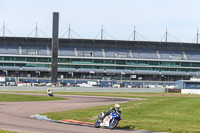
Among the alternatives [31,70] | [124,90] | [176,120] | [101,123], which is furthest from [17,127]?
[31,70]

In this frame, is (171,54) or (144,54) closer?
(144,54)

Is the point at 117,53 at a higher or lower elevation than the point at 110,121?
higher

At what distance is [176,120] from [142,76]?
11061 cm

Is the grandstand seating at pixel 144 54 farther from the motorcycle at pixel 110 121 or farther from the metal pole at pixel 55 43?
the motorcycle at pixel 110 121

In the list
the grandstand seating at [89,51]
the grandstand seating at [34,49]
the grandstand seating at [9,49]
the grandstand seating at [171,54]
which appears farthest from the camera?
the grandstand seating at [171,54]

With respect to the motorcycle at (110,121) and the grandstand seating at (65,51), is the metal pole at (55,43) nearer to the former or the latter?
the grandstand seating at (65,51)

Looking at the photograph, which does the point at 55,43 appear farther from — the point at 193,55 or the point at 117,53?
the point at 193,55

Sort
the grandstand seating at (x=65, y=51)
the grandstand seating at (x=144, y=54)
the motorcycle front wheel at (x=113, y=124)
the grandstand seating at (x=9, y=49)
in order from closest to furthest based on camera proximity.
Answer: the motorcycle front wheel at (x=113, y=124)
the grandstand seating at (x=9, y=49)
the grandstand seating at (x=65, y=51)
the grandstand seating at (x=144, y=54)

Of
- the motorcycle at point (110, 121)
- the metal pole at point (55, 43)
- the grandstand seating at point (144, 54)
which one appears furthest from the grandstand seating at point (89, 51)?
the motorcycle at point (110, 121)

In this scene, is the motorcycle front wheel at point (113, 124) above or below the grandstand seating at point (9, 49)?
below

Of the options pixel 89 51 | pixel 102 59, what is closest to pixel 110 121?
pixel 102 59

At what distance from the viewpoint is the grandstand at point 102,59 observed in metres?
133

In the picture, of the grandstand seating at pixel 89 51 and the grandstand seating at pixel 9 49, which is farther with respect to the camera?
the grandstand seating at pixel 89 51

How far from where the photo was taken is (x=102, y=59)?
136 metres
